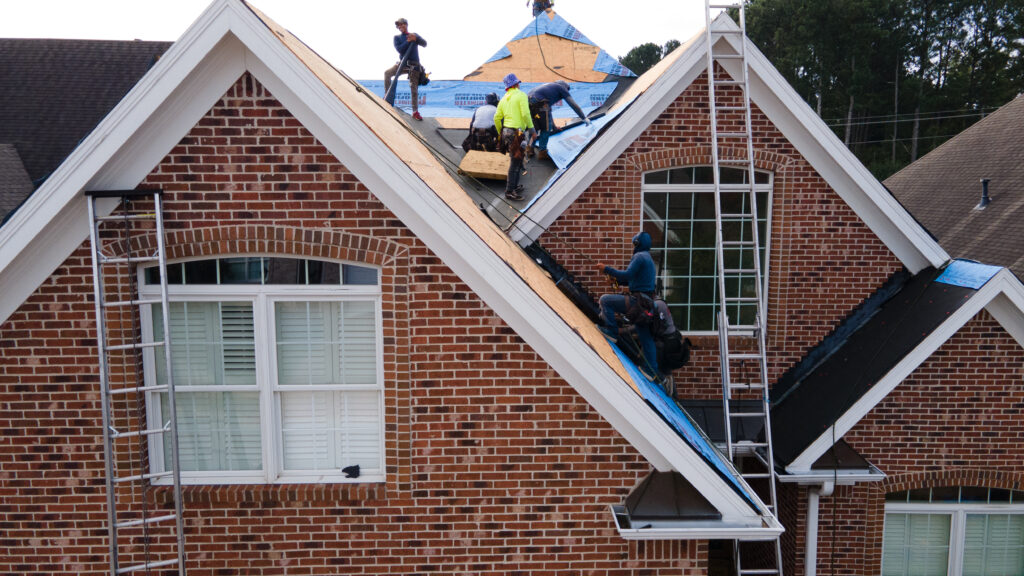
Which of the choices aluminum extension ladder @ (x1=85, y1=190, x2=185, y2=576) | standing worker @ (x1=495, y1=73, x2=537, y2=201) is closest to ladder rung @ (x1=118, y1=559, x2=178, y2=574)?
aluminum extension ladder @ (x1=85, y1=190, x2=185, y2=576)

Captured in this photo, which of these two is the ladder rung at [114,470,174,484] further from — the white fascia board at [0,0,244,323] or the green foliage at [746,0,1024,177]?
the green foliage at [746,0,1024,177]

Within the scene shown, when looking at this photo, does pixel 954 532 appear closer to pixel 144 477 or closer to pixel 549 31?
pixel 144 477

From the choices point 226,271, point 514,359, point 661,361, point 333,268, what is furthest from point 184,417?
point 661,361

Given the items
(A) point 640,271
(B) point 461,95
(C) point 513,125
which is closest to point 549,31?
(B) point 461,95

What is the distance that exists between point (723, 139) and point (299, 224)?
5533mm

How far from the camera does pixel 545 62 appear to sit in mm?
14539

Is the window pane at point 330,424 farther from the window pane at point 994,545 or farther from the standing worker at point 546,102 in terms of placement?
the window pane at point 994,545

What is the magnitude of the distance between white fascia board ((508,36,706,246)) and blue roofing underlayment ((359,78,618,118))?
4626mm

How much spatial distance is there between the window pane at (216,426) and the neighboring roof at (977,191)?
45.9 feet

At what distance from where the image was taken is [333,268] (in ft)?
16.8

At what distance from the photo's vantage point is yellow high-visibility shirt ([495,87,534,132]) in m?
8.98

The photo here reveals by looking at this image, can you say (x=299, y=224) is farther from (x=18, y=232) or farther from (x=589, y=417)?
(x=589, y=417)

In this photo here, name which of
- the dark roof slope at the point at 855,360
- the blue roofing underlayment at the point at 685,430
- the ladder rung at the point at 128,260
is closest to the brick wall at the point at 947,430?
the dark roof slope at the point at 855,360

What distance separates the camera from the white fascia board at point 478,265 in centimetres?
458
